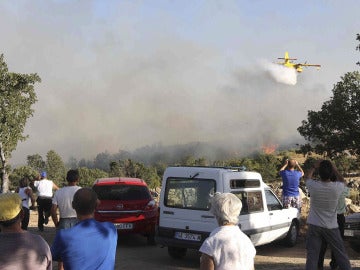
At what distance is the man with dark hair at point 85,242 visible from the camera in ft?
11.1

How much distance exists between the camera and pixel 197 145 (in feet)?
632

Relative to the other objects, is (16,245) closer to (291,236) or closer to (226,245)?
(226,245)

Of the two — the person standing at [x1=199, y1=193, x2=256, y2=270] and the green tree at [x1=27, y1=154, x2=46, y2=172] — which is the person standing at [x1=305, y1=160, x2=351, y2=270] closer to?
the person standing at [x1=199, y1=193, x2=256, y2=270]

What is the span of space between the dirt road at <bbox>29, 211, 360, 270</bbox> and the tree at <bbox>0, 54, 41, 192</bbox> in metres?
19.6

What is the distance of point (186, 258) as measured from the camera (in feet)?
30.0

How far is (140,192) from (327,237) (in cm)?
557

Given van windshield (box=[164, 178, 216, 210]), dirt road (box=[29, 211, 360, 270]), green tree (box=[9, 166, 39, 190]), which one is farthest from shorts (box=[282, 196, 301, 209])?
green tree (box=[9, 166, 39, 190])

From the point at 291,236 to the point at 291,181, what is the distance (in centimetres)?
125

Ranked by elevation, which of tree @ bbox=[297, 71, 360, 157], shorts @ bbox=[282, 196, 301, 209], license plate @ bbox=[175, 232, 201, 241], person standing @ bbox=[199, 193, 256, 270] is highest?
tree @ bbox=[297, 71, 360, 157]

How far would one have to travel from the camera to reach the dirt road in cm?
836

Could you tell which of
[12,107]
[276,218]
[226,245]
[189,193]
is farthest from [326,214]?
[12,107]

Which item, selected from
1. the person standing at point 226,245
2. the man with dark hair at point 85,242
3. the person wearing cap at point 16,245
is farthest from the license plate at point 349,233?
the person wearing cap at point 16,245

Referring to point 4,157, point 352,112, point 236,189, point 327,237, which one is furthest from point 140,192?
point 352,112

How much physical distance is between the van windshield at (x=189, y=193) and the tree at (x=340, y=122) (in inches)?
1085
